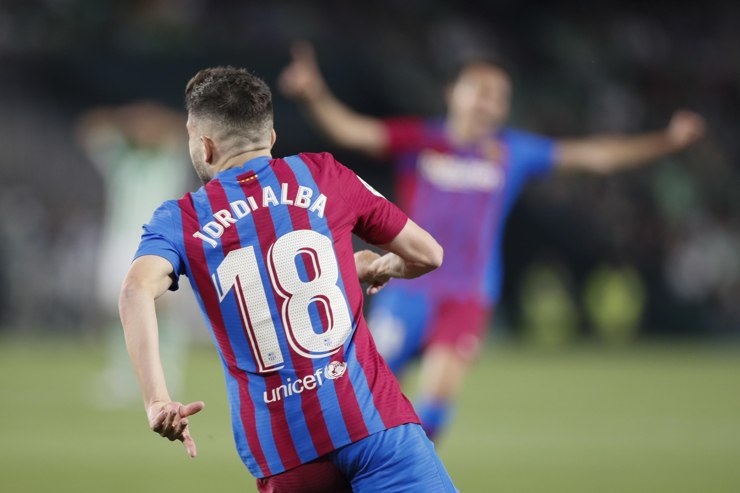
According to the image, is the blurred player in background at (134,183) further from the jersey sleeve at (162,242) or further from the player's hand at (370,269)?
the jersey sleeve at (162,242)

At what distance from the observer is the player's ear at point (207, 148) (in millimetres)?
3739

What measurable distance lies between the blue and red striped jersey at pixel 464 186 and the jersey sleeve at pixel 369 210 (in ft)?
12.6

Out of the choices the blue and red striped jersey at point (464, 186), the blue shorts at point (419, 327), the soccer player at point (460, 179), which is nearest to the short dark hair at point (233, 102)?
the soccer player at point (460, 179)

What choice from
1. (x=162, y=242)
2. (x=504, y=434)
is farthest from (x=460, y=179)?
(x=162, y=242)

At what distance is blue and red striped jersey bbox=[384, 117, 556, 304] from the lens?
7.84 m

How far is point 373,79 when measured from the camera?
2384cm

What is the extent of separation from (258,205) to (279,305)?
0.32m

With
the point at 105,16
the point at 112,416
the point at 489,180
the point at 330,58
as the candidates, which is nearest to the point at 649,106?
the point at 330,58

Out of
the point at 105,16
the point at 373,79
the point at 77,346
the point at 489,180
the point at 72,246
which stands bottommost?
the point at 489,180

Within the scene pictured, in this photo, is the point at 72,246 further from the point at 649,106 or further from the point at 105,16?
the point at 649,106

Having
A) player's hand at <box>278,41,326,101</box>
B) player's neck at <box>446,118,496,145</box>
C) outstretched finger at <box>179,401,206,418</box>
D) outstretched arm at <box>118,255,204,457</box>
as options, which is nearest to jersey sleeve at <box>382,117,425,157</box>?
player's neck at <box>446,118,496,145</box>

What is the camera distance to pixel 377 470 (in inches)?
143

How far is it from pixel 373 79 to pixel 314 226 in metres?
20.4

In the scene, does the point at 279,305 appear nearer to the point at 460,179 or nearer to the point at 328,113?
the point at 328,113
